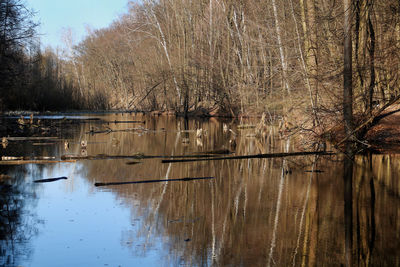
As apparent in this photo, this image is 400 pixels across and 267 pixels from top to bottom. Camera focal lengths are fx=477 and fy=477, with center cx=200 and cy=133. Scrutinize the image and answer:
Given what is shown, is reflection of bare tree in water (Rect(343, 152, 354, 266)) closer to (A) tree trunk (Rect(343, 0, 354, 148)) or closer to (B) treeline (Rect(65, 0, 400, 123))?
(A) tree trunk (Rect(343, 0, 354, 148))

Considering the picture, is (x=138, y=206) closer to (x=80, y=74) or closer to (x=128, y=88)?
(x=128, y=88)

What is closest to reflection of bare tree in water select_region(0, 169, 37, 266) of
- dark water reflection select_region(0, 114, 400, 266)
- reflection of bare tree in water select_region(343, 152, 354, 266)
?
dark water reflection select_region(0, 114, 400, 266)

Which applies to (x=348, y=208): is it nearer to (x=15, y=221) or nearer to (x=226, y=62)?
(x=15, y=221)

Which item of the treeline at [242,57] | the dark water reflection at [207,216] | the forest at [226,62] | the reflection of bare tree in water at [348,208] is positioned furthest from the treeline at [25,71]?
the reflection of bare tree in water at [348,208]

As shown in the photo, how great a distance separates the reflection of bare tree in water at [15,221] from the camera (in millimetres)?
4344

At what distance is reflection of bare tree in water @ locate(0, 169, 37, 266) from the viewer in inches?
171

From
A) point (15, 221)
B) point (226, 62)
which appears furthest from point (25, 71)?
point (15, 221)

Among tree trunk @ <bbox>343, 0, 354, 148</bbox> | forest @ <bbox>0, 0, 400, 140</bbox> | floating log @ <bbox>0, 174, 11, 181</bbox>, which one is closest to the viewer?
floating log @ <bbox>0, 174, 11, 181</bbox>

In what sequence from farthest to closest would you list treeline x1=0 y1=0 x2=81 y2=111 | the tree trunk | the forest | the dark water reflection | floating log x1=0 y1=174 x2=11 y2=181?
treeline x1=0 y1=0 x2=81 y2=111
the forest
the tree trunk
floating log x1=0 y1=174 x2=11 y2=181
the dark water reflection

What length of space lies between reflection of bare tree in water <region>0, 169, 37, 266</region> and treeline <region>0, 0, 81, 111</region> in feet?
51.0

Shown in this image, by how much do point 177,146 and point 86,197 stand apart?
674 centimetres

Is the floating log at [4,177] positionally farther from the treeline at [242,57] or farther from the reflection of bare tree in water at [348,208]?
the treeline at [242,57]

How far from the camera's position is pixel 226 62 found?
90.7 ft

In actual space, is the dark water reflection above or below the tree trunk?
below
